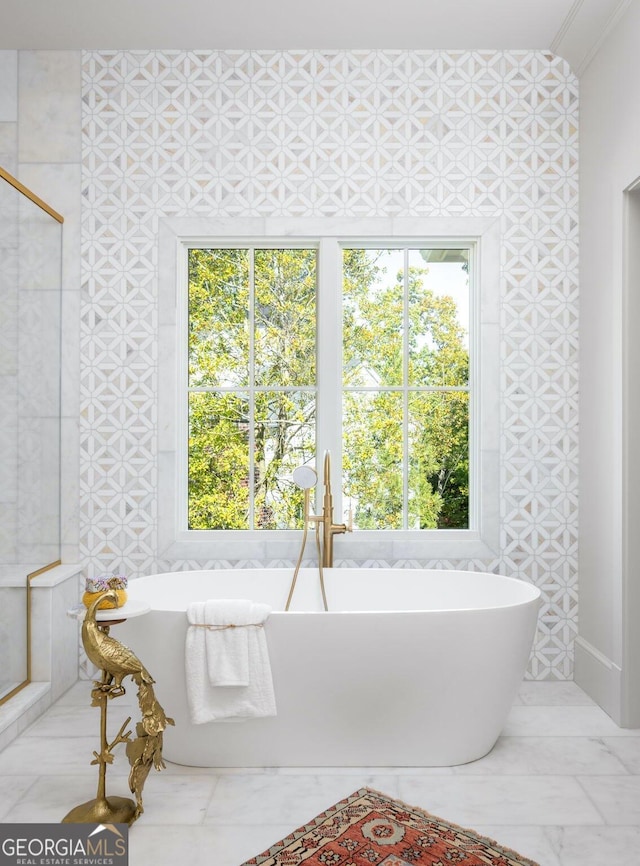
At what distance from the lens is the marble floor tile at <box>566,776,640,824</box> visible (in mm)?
2188

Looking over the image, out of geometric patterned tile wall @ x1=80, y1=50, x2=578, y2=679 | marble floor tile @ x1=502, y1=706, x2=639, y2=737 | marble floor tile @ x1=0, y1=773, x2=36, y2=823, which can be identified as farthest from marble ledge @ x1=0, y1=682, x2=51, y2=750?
marble floor tile @ x1=502, y1=706, x2=639, y2=737

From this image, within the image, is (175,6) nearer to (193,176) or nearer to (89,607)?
(193,176)

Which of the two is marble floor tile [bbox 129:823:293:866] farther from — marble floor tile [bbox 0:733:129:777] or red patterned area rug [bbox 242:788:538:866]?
marble floor tile [bbox 0:733:129:777]

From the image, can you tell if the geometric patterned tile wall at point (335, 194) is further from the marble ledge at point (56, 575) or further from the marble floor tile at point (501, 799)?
the marble floor tile at point (501, 799)

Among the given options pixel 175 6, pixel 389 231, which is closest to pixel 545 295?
pixel 389 231

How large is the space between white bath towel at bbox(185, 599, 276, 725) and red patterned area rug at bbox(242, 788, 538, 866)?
44 centimetres

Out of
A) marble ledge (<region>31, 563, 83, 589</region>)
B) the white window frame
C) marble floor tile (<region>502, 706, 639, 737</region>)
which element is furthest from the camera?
the white window frame

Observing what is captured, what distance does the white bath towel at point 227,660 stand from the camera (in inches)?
94.3

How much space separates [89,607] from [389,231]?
7.38ft

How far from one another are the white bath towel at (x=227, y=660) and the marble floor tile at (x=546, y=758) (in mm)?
765

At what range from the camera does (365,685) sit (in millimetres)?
2467

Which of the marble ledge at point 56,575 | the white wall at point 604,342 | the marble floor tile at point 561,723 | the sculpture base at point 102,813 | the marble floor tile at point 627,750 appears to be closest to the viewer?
the sculpture base at point 102,813

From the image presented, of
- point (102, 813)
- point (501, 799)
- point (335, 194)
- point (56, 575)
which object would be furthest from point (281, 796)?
point (335, 194)

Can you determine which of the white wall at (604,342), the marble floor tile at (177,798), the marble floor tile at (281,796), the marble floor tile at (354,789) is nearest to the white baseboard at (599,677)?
the white wall at (604,342)
